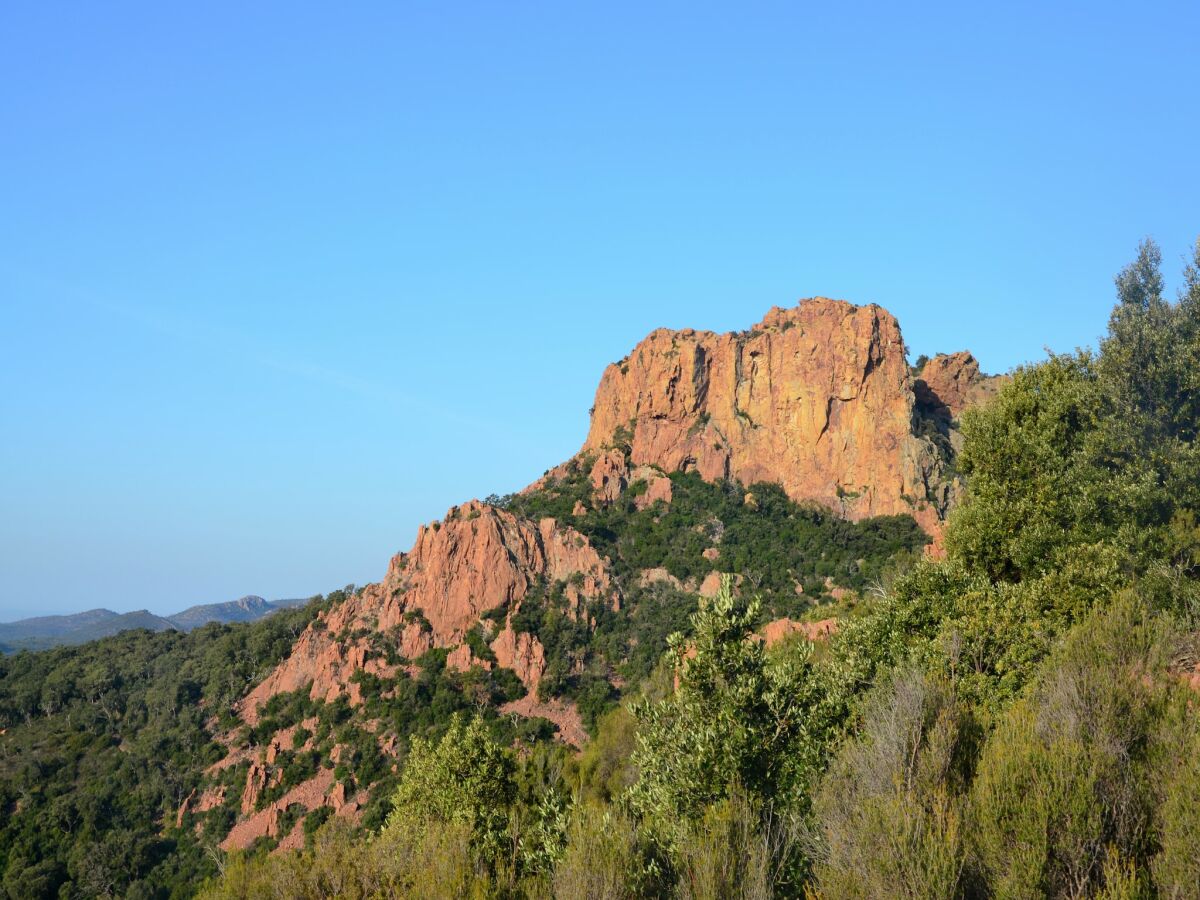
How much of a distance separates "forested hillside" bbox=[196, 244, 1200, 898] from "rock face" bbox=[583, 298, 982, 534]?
4727 cm

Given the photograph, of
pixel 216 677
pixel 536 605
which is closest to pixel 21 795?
pixel 216 677

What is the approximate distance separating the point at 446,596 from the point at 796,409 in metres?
37.9

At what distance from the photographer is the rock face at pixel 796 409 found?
7531cm

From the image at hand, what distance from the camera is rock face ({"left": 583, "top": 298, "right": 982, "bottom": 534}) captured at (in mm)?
75312

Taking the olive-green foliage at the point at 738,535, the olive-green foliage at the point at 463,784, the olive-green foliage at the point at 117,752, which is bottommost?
the olive-green foliage at the point at 117,752

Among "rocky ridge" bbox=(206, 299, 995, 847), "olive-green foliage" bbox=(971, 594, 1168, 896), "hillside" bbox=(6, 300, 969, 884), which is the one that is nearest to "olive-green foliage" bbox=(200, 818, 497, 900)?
"olive-green foliage" bbox=(971, 594, 1168, 896)

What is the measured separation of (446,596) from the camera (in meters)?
66.2

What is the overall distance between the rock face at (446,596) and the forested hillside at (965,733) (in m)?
35.8

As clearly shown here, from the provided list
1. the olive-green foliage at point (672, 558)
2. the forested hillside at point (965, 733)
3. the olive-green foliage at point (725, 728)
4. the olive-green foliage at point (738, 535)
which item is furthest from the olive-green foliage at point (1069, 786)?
the olive-green foliage at point (738, 535)

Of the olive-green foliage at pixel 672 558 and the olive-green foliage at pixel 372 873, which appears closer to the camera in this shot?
the olive-green foliage at pixel 372 873

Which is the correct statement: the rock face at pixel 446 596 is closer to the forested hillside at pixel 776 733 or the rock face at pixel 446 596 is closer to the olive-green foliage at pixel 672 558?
the forested hillside at pixel 776 733

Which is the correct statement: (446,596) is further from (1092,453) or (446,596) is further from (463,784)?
(1092,453)

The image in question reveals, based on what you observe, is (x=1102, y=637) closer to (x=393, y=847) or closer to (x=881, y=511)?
(x=393, y=847)

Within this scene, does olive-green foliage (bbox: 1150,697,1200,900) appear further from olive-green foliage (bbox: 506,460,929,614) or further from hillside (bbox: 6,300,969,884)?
olive-green foliage (bbox: 506,460,929,614)
